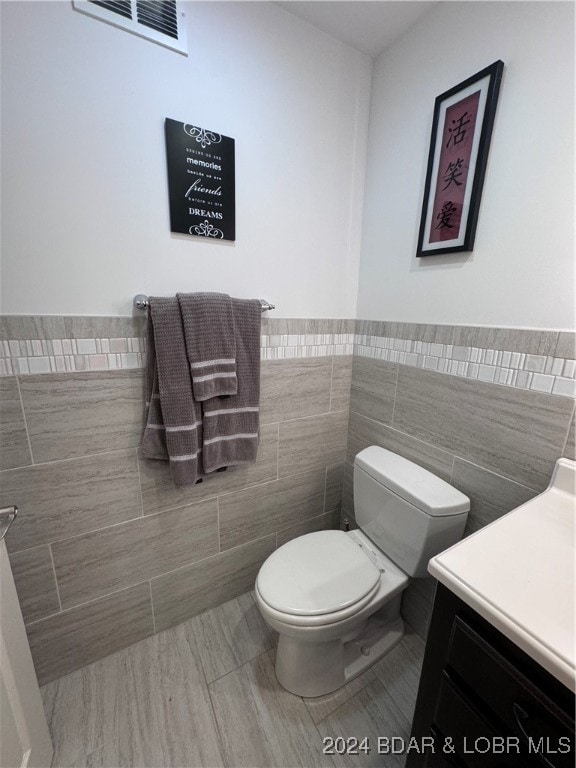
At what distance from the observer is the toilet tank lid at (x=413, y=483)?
3.49ft

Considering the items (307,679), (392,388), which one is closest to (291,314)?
(392,388)

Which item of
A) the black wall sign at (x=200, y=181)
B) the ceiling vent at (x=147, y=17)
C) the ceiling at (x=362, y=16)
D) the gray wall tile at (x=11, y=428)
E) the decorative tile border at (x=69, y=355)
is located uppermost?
the ceiling at (x=362, y=16)

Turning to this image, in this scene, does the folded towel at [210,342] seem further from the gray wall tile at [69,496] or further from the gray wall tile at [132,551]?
the gray wall tile at [132,551]

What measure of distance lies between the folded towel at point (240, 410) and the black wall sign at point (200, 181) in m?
0.29

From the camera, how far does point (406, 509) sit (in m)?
1.12

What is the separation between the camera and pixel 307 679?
3.76ft

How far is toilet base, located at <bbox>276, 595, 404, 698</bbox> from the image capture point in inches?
44.5

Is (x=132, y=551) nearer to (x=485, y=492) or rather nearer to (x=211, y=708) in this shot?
(x=211, y=708)

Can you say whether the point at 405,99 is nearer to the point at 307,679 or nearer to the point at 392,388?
the point at 392,388

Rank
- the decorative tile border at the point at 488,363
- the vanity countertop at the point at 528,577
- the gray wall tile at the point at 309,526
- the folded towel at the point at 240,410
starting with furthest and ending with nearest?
the gray wall tile at the point at 309,526, the folded towel at the point at 240,410, the decorative tile border at the point at 488,363, the vanity countertop at the point at 528,577

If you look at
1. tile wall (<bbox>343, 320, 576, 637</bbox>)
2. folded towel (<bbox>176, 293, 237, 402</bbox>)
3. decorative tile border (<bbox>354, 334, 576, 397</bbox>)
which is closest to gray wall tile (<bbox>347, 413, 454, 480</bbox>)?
tile wall (<bbox>343, 320, 576, 637</bbox>)

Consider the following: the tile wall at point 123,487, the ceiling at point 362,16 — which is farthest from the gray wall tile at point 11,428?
the ceiling at point 362,16

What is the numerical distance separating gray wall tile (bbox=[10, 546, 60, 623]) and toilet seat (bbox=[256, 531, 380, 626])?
717 mm

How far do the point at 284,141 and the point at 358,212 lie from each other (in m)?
0.42
